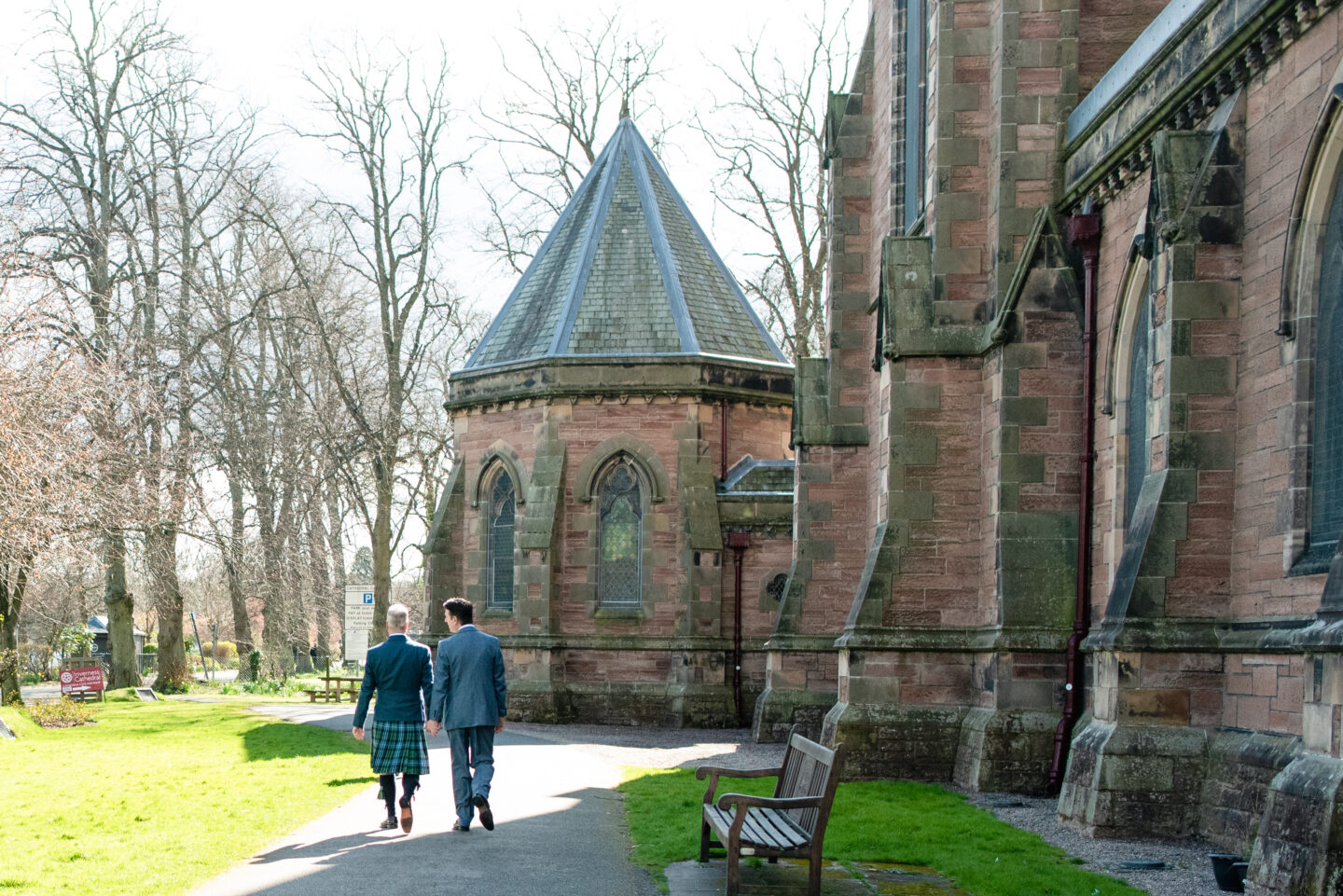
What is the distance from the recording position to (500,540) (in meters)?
Result: 25.5

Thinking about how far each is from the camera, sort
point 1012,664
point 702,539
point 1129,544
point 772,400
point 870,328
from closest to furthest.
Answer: point 1129,544, point 1012,664, point 870,328, point 702,539, point 772,400

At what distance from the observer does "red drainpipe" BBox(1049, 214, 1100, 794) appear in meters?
12.9

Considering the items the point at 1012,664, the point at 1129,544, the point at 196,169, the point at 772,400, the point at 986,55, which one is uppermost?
the point at 196,169

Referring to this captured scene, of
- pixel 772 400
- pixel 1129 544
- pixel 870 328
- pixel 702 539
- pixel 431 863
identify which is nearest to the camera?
pixel 431 863

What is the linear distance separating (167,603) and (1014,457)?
23.9 metres

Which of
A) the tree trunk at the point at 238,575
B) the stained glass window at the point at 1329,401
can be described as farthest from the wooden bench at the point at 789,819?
the tree trunk at the point at 238,575

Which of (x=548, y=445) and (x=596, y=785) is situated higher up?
(x=548, y=445)

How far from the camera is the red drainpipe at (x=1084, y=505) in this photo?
12.9 m

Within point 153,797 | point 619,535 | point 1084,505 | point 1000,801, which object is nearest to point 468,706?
point 153,797

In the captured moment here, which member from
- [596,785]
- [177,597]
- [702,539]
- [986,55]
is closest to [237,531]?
[177,597]

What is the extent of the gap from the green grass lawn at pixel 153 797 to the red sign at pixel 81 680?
755cm

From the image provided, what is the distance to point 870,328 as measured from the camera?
63.9 ft

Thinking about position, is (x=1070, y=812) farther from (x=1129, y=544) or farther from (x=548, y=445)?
(x=548, y=445)

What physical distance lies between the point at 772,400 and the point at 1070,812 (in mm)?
15173
